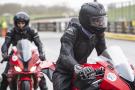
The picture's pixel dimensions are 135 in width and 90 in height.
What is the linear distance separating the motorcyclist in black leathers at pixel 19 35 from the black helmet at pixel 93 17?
130 inches

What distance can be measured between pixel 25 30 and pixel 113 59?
4081 millimetres

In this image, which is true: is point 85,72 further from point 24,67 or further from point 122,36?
point 122,36

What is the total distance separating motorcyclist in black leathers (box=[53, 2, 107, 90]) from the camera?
501 cm

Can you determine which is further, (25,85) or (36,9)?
(36,9)

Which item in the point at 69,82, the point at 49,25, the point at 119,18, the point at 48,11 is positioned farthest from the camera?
the point at 48,11

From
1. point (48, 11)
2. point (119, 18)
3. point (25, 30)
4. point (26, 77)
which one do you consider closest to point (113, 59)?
point (26, 77)

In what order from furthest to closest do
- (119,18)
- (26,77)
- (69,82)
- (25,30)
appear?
(119,18), (25,30), (26,77), (69,82)

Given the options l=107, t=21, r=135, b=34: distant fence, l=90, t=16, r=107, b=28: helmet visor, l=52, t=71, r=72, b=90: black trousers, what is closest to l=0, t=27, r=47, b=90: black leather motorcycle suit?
l=52, t=71, r=72, b=90: black trousers

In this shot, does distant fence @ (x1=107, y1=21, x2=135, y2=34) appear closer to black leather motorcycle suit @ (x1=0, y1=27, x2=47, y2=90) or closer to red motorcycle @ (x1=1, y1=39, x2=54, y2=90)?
black leather motorcycle suit @ (x1=0, y1=27, x2=47, y2=90)

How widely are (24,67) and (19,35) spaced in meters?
0.94

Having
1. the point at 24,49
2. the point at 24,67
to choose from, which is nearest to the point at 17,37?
the point at 24,49

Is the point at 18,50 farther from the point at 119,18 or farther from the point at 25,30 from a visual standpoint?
the point at 119,18

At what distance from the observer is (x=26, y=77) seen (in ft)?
25.7

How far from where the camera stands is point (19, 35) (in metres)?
8.68
